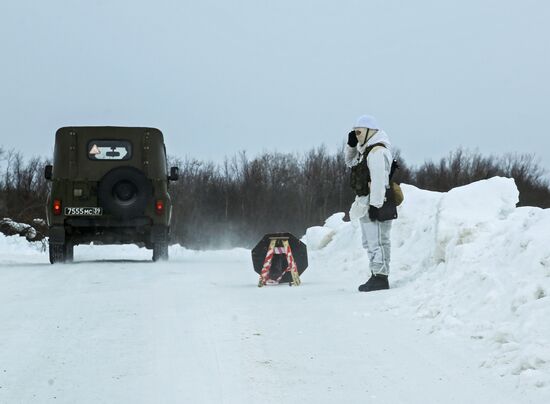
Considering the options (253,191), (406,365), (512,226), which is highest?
(253,191)

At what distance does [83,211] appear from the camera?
14.2 meters

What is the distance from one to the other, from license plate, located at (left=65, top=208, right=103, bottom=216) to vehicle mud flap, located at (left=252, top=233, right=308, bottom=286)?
209 inches

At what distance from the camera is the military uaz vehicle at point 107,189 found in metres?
14.2

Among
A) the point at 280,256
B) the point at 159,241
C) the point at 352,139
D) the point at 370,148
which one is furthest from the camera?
the point at 159,241

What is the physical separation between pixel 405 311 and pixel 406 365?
1.78 meters

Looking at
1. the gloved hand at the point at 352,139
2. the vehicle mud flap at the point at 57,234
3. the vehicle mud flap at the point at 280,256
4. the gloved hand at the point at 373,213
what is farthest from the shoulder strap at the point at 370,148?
the vehicle mud flap at the point at 57,234

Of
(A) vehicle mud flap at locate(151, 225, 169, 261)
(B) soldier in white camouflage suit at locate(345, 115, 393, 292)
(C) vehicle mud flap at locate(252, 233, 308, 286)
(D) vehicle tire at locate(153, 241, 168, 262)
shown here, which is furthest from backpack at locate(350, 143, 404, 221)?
(D) vehicle tire at locate(153, 241, 168, 262)

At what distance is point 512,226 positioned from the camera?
23.6 ft

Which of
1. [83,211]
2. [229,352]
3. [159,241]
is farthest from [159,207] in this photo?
[229,352]

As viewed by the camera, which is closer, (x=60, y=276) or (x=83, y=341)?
(x=83, y=341)

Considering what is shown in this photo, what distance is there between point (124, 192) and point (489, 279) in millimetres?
9446

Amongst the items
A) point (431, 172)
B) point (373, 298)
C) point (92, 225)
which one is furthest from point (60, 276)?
point (431, 172)

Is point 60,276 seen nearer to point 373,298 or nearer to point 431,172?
point 373,298

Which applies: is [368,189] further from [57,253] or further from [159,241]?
[57,253]
